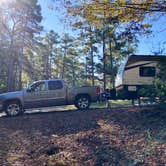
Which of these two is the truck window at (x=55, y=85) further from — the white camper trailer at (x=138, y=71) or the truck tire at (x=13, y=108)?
the white camper trailer at (x=138, y=71)

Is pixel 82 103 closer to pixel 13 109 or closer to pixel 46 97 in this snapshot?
pixel 46 97

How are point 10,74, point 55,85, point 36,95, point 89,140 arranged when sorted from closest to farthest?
point 89,140
point 36,95
point 55,85
point 10,74

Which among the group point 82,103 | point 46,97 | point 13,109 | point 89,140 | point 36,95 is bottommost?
point 89,140

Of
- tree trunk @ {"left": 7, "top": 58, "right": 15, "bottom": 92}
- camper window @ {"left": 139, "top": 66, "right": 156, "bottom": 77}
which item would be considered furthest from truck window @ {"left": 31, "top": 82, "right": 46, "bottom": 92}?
tree trunk @ {"left": 7, "top": 58, "right": 15, "bottom": 92}

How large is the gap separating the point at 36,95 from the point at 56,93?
1.07 m

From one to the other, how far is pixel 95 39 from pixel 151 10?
92.6 feet

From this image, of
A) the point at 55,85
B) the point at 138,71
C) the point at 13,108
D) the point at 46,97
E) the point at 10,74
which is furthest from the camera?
the point at 10,74

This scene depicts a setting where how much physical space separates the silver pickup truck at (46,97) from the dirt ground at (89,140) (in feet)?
11.6

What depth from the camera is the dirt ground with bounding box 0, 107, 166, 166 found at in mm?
6976

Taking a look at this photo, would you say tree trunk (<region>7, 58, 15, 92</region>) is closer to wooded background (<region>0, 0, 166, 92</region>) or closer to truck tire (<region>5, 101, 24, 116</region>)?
wooded background (<region>0, 0, 166, 92</region>)

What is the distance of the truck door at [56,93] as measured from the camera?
1627cm

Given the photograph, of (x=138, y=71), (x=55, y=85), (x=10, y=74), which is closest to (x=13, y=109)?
(x=55, y=85)

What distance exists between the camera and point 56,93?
643 inches

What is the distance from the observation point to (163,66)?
17.8 metres
